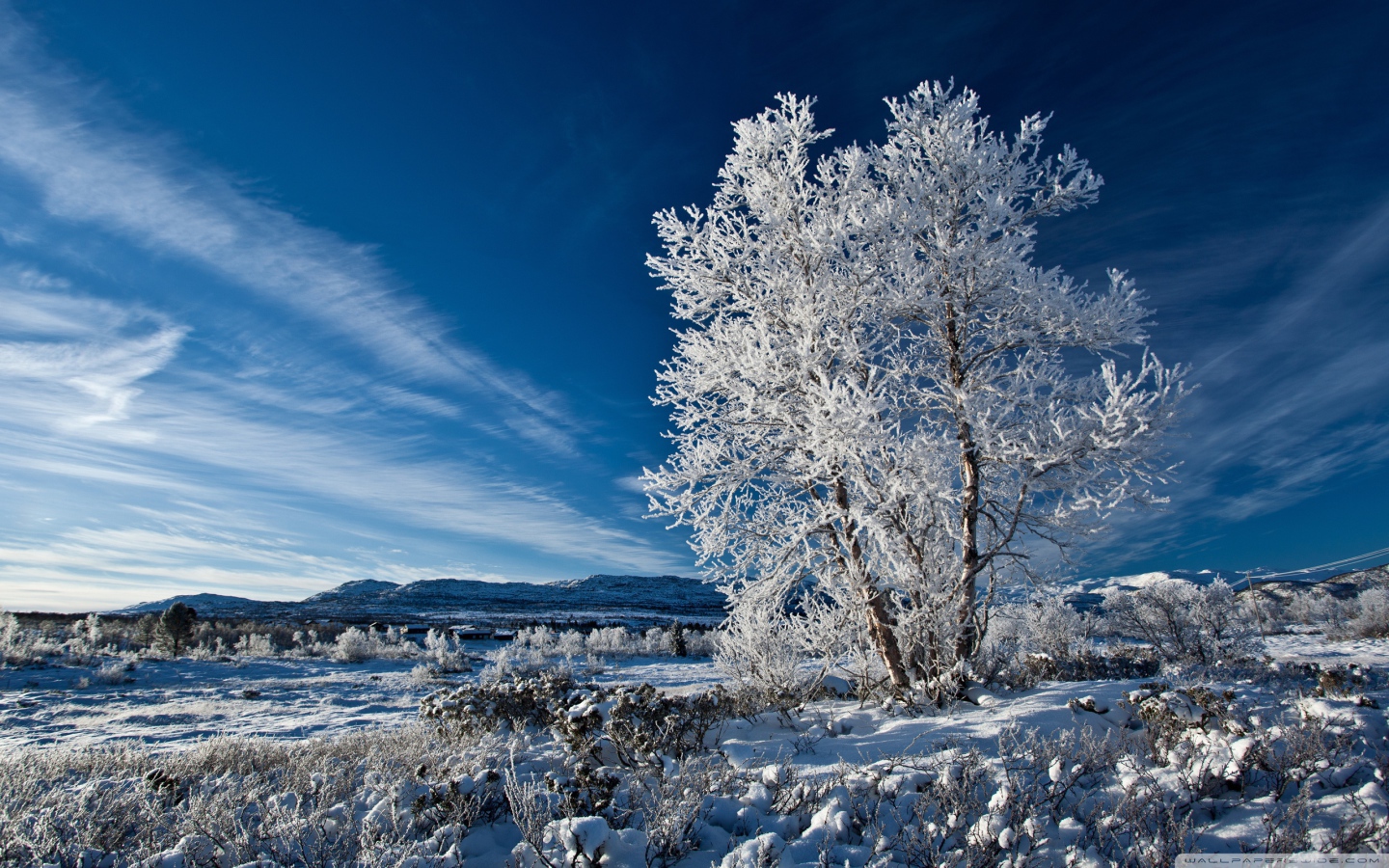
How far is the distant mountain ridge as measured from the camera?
64125 millimetres

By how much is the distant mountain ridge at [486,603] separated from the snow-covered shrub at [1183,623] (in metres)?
45.2

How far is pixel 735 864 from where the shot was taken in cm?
265

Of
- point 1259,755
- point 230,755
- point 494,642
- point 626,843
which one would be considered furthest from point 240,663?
point 1259,755

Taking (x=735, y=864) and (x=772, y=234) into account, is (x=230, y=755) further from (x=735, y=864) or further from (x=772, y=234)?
(x=772, y=234)

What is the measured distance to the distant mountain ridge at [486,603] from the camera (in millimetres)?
64125

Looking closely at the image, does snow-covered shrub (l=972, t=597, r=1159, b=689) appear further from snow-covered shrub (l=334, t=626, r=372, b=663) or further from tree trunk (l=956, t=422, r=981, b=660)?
snow-covered shrub (l=334, t=626, r=372, b=663)

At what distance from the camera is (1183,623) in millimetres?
16531

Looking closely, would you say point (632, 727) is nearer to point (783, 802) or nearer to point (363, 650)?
point (783, 802)

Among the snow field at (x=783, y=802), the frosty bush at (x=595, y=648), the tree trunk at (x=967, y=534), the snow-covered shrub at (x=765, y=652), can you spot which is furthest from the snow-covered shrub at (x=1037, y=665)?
the frosty bush at (x=595, y=648)

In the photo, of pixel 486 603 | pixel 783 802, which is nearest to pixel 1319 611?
pixel 783 802

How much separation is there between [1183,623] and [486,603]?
8496 cm

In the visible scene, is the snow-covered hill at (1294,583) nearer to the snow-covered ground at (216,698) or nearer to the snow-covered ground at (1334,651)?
the snow-covered ground at (1334,651)

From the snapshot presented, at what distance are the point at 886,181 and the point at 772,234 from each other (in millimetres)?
2061

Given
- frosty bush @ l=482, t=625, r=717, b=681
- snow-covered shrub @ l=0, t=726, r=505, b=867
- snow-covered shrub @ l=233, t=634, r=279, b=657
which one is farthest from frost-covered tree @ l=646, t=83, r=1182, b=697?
snow-covered shrub @ l=233, t=634, r=279, b=657
